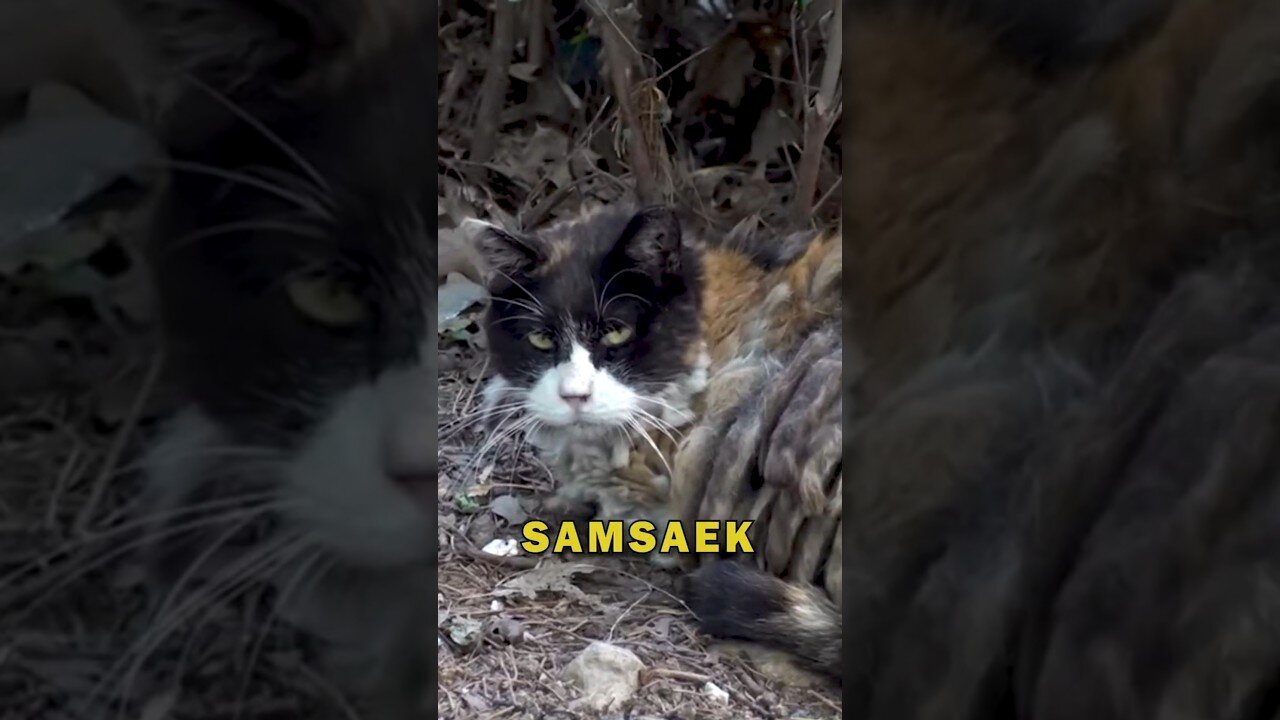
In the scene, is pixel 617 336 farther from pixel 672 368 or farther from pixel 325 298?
pixel 325 298

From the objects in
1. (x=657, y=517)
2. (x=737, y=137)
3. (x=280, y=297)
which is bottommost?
(x=657, y=517)

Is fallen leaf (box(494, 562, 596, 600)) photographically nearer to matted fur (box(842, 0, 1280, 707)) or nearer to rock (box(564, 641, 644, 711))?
rock (box(564, 641, 644, 711))

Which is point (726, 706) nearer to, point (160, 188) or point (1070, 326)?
point (1070, 326)

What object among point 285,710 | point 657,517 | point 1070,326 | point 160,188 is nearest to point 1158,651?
point 1070,326

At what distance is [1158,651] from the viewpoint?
1.77 feet

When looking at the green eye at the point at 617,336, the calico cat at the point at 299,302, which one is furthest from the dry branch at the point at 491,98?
the green eye at the point at 617,336

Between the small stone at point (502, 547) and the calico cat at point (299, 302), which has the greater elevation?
the calico cat at point (299, 302)

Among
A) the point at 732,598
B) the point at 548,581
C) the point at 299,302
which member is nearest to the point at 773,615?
the point at 732,598

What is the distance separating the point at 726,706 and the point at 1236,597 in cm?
32

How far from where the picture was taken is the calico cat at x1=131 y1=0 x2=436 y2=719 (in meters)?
0.56

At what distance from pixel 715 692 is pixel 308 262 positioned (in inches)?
15.2

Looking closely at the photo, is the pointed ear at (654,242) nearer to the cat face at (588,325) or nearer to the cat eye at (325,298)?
the cat face at (588,325)

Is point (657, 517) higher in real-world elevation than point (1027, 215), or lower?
lower

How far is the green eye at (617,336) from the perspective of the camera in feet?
2.06
